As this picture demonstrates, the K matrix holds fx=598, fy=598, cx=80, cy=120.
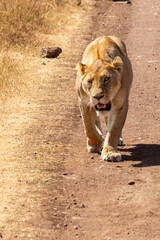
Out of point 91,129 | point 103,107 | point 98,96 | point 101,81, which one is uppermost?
point 101,81

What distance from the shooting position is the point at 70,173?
227 inches

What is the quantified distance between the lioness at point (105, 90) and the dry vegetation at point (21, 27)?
2564mm

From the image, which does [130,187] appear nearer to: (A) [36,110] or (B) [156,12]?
(A) [36,110]

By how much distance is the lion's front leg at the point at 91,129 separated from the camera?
6199mm

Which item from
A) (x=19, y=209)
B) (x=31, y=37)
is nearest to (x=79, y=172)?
(x=19, y=209)

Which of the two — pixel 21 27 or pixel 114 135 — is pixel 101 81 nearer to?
pixel 114 135

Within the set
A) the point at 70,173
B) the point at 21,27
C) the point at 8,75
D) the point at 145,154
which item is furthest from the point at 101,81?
the point at 21,27

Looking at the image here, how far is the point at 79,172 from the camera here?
5812mm

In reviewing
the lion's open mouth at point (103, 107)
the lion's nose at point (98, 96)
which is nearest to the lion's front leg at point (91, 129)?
the lion's open mouth at point (103, 107)

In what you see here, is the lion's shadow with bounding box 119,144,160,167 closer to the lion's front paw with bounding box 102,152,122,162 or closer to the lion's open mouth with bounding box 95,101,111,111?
the lion's front paw with bounding box 102,152,122,162

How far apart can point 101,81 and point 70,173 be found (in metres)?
0.93

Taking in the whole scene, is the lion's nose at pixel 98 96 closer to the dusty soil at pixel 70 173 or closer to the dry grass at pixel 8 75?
the dusty soil at pixel 70 173

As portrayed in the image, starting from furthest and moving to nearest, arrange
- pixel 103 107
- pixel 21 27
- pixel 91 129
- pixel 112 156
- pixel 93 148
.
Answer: pixel 21 27 → pixel 93 148 → pixel 91 129 → pixel 112 156 → pixel 103 107

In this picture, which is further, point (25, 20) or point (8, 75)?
point (25, 20)
